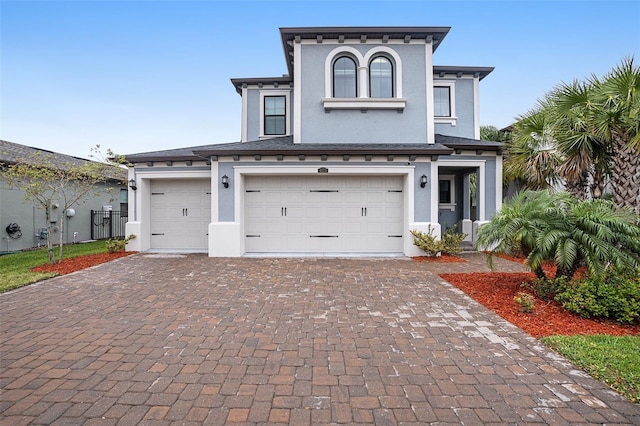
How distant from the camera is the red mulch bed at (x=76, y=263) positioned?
769 cm

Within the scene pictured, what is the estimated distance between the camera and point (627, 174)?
6449mm

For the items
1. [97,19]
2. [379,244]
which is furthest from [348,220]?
[97,19]

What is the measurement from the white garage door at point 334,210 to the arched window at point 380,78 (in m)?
3.35

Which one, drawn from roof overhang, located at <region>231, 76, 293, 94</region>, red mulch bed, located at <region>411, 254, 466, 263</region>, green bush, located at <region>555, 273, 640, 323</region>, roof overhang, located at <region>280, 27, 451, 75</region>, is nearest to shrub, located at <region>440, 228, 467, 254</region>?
red mulch bed, located at <region>411, 254, 466, 263</region>

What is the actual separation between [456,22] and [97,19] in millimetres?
13905

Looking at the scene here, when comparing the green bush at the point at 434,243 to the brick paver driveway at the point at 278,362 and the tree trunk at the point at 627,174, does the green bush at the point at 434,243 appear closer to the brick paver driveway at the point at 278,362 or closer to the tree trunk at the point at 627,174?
the brick paver driveway at the point at 278,362

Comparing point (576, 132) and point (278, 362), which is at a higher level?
point (576, 132)

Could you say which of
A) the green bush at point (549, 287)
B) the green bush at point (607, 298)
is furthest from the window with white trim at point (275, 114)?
the green bush at point (607, 298)

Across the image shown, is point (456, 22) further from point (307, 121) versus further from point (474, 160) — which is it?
point (307, 121)

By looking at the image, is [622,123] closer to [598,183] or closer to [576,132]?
[576,132]

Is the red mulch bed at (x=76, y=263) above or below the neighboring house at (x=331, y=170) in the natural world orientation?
below

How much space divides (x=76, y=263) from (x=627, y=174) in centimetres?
1394

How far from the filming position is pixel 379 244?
10.2 metres

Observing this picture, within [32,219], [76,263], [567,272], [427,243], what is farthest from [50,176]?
[567,272]
